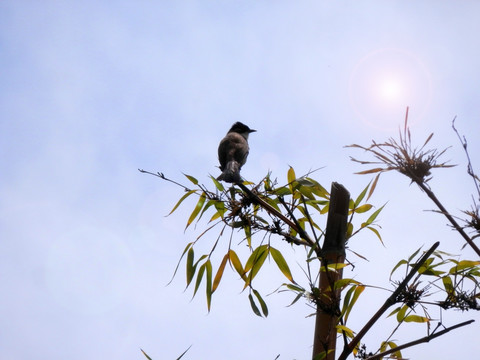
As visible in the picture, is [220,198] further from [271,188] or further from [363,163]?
[363,163]

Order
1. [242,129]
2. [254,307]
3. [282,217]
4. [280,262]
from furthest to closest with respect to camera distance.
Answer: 1. [242,129]
2. [280,262]
3. [254,307]
4. [282,217]

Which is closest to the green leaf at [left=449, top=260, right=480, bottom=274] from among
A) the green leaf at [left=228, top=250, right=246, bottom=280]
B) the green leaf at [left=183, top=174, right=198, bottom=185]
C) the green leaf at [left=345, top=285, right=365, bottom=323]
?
the green leaf at [left=345, top=285, right=365, bottom=323]

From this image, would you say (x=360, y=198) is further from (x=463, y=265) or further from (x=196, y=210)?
(x=196, y=210)

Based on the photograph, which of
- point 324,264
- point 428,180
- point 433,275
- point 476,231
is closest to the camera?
point 476,231

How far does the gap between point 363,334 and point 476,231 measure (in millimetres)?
410

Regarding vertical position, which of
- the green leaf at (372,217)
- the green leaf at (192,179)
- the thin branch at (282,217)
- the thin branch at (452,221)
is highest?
the green leaf at (192,179)

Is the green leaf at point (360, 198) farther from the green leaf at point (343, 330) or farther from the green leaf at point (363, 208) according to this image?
the green leaf at point (343, 330)

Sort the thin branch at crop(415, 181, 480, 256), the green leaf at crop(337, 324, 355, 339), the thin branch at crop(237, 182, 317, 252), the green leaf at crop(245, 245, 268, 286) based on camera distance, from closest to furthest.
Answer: the thin branch at crop(415, 181, 480, 256) < the green leaf at crop(337, 324, 355, 339) < the thin branch at crop(237, 182, 317, 252) < the green leaf at crop(245, 245, 268, 286)

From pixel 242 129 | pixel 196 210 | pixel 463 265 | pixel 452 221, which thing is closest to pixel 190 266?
pixel 196 210

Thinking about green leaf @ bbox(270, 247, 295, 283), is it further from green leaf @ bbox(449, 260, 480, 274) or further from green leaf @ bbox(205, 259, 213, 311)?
green leaf @ bbox(449, 260, 480, 274)

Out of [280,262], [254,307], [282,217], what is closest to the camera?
[282,217]

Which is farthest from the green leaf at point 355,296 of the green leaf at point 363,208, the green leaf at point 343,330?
the green leaf at point 363,208

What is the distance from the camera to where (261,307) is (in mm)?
1891

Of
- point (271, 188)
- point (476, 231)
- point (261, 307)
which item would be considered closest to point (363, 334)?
point (476, 231)
